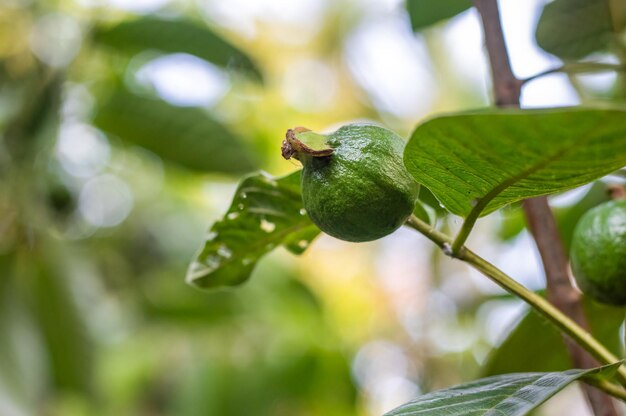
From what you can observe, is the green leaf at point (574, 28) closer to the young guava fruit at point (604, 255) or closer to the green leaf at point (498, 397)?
the young guava fruit at point (604, 255)

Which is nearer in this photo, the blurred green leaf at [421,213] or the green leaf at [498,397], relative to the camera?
the green leaf at [498,397]

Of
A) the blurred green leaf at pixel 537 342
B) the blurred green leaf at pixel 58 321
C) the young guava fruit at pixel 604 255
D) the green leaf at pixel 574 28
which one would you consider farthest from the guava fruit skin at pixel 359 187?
the blurred green leaf at pixel 58 321

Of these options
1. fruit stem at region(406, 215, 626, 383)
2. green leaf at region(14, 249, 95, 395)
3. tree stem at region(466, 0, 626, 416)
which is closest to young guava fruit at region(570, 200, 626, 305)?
tree stem at region(466, 0, 626, 416)

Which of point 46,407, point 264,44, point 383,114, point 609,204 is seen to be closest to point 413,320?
point 383,114

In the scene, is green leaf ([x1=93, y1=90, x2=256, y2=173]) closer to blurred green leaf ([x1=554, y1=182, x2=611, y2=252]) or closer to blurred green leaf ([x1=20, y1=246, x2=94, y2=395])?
blurred green leaf ([x1=20, y1=246, x2=94, y2=395])

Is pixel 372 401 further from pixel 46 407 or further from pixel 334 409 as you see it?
pixel 46 407

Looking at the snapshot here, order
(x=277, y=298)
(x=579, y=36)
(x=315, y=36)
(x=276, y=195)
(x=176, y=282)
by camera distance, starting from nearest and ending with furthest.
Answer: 1. (x=276, y=195)
2. (x=579, y=36)
3. (x=176, y=282)
4. (x=277, y=298)
5. (x=315, y=36)
